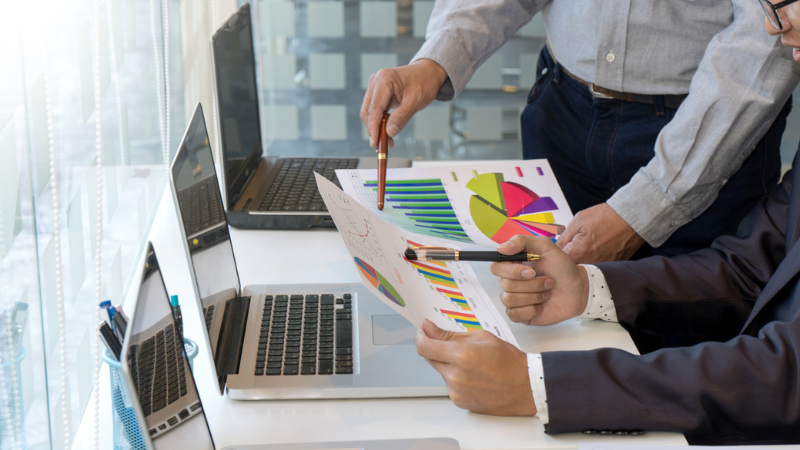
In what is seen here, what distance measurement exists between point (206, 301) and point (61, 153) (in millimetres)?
287

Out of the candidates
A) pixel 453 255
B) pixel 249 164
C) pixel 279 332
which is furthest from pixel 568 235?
pixel 249 164

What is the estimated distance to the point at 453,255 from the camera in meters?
0.94

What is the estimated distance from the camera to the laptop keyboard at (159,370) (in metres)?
0.53

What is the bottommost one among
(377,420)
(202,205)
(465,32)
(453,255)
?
(377,420)

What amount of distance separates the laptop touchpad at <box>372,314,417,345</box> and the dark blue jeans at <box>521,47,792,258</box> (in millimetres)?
681

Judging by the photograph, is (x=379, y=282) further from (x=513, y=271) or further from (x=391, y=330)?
(x=513, y=271)

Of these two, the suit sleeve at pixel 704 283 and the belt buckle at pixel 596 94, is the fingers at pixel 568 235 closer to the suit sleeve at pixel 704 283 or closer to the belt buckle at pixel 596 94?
the suit sleeve at pixel 704 283

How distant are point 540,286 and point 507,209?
0.30m

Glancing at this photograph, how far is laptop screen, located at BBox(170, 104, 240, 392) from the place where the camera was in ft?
2.48

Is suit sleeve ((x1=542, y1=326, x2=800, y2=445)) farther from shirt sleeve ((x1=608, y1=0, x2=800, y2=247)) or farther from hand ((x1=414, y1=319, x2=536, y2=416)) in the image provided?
shirt sleeve ((x1=608, y1=0, x2=800, y2=247))

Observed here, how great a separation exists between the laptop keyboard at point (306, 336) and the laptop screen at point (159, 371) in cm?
19

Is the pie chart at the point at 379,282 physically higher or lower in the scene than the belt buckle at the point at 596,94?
lower

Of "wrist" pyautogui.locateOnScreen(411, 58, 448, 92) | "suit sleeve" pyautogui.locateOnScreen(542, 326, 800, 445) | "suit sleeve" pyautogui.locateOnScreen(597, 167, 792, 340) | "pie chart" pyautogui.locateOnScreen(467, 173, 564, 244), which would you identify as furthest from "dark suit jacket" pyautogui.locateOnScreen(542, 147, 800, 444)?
"wrist" pyautogui.locateOnScreen(411, 58, 448, 92)

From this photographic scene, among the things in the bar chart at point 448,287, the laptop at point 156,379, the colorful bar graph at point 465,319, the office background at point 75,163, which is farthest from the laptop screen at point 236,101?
the laptop at point 156,379
